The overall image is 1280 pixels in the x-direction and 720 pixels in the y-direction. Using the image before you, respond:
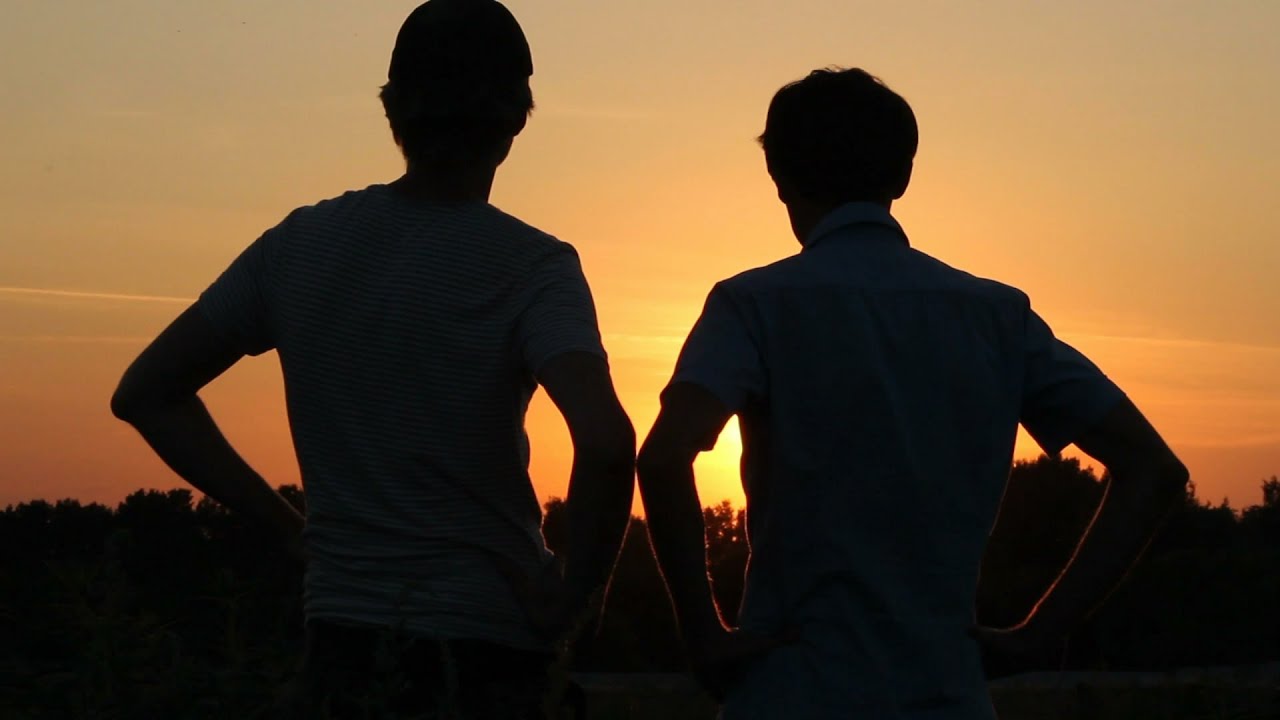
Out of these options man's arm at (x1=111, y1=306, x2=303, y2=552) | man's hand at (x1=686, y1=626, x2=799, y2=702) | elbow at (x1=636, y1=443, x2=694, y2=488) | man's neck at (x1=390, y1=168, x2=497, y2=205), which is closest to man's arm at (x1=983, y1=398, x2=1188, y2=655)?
man's hand at (x1=686, y1=626, x2=799, y2=702)

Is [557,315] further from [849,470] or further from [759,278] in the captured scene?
[849,470]

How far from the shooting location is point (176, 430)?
3545 millimetres

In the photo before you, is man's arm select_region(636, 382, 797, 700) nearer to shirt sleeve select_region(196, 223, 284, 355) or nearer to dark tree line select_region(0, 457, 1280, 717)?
dark tree line select_region(0, 457, 1280, 717)

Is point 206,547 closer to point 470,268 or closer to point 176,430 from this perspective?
point 176,430

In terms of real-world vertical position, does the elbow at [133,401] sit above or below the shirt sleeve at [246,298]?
below

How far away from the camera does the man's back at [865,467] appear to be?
3.00m

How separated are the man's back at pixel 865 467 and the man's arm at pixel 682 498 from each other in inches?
1.8

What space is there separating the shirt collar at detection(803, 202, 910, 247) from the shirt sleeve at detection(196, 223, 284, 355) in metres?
1.14

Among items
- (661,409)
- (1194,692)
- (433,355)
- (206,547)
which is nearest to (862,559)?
(661,409)

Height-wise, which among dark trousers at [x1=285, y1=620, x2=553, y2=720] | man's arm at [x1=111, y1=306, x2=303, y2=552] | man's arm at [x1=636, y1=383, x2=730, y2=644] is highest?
man's arm at [x1=111, y1=306, x2=303, y2=552]

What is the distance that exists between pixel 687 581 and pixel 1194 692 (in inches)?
106

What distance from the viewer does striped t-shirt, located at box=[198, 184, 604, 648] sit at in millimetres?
3203

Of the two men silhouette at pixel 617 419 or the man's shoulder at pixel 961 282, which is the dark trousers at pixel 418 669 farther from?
the man's shoulder at pixel 961 282

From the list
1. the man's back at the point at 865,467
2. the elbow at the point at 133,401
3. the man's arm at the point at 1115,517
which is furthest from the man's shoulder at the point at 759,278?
the elbow at the point at 133,401
